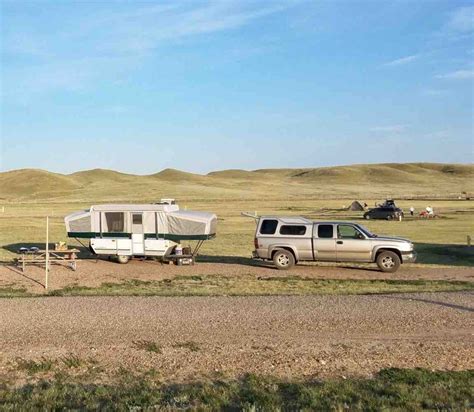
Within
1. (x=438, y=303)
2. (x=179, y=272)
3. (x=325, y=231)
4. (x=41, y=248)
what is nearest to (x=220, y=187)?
(x=41, y=248)

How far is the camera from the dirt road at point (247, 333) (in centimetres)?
838

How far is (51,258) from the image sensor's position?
1966 centimetres

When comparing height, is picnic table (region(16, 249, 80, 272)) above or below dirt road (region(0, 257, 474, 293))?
above

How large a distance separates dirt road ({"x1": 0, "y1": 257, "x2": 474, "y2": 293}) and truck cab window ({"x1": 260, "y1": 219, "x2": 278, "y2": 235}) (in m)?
1.22

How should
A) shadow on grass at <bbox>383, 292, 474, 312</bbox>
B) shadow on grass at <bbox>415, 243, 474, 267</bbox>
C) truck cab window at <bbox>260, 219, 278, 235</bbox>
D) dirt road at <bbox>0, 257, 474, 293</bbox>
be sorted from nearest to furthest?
shadow on grass at <bbox>383, 292, 474, 312</bbox> → dirt road at <bbox>0, 257, 474, 293</bbox> → truck cab window at <bbox>260, 219, 278, 235</bbox> → shadow on grass at <bbox>415, 243, 474, 267</bbox>

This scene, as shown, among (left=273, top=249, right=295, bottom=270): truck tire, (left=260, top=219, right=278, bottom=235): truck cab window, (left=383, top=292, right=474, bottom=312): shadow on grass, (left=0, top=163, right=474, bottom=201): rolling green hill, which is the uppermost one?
(left=0, top=163, right=474, bottom=201): rolling green hill

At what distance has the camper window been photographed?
68.6ft

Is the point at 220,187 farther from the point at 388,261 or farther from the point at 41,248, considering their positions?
the point at 388,261

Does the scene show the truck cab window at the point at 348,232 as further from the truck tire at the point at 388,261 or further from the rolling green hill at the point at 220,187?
the rolling green hill at the point at 220,187

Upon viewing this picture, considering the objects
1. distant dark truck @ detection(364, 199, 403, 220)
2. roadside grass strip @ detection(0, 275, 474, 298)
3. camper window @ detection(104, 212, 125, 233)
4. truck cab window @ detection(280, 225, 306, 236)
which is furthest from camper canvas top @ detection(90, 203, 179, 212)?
distant dark truck @ detection(364, 199, 403, 220)

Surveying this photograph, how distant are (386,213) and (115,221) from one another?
32.9 metres

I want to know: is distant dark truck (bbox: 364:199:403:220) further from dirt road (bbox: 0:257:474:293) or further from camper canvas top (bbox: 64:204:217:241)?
camper canvas top (bbox: 64:204:217:241)

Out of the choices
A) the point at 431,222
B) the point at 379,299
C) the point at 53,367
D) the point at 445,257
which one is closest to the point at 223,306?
the point at 379,299

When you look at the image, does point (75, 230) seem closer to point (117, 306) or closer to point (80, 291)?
point (80, 291)
